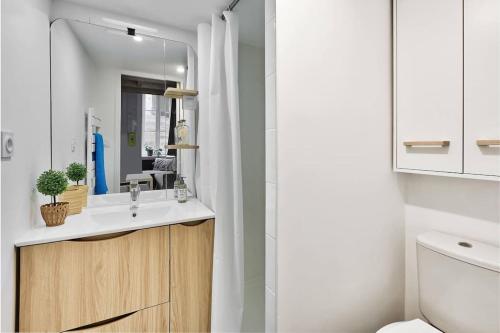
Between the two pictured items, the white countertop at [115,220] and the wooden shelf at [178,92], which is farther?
the wooden shelf at [178,92]

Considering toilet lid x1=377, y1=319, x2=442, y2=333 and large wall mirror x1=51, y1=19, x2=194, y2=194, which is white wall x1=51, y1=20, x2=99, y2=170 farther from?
toilet lid x1=377, y1=319, x2=442, y2=333

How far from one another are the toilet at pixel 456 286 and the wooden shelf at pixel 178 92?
1636 mm

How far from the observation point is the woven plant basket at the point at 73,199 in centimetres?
145

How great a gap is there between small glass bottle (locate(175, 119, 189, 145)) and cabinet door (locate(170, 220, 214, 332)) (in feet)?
2.33

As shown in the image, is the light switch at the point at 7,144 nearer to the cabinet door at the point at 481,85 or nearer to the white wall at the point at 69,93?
the white wall at the point at 69,93

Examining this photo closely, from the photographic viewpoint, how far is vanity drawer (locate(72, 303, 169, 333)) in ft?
4.03

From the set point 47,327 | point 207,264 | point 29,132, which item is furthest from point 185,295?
point 29,132

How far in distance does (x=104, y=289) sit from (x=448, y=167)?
1600 mm

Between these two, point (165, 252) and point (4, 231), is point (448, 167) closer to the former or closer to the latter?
point (165, 252)

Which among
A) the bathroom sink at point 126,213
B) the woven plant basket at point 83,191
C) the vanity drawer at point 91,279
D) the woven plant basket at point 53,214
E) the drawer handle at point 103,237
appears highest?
the woven plant basket at point 83,191

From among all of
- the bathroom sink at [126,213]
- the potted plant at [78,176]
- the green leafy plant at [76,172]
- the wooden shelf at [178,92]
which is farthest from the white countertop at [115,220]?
the wooden shelf at [178,92]

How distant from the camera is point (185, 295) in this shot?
1.44 metres

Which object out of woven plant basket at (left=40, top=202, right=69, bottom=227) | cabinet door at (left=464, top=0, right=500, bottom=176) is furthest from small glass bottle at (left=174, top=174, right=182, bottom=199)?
cabinet door at (left=464, top=0, right=500, bottom=176)

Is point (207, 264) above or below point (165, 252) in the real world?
below
